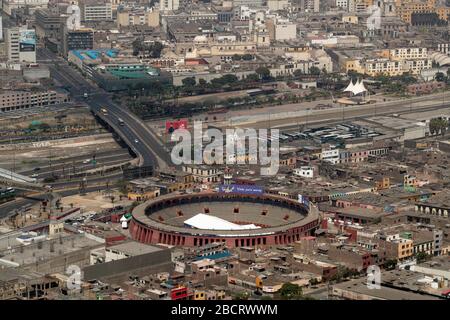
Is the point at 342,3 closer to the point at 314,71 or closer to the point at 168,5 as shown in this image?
the point at 168,5

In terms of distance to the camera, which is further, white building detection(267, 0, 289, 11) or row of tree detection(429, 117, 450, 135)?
white building detection(267, 0, 289, 11)

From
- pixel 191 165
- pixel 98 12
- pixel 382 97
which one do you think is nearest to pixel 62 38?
pixel 98 12

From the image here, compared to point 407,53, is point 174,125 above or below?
Result: below

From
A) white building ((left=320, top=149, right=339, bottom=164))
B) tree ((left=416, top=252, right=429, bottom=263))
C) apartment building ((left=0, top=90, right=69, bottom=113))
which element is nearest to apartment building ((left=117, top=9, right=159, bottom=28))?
apartment building ((left=0, top=90, right=69, bottom=113))

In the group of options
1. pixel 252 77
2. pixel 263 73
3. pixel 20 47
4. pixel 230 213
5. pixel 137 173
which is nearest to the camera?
pixel 230 213

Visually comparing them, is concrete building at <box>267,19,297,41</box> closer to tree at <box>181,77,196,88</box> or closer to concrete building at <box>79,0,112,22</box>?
concrete building at <box>79,0,112,22</box>

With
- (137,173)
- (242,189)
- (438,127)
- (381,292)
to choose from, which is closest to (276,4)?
(438,127)
